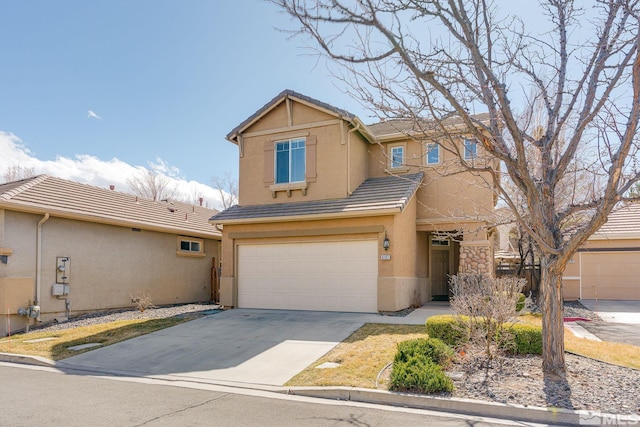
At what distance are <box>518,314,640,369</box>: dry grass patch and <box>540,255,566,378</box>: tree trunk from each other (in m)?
1.67

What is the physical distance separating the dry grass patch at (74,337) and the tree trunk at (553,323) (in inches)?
380

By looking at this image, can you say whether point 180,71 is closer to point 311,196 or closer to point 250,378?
point 311,196

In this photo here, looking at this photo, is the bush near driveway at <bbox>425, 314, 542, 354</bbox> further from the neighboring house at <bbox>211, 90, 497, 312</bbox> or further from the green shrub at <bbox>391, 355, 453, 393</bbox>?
the neighboring house at <bbox>211, 90, 497, 312</bbox>

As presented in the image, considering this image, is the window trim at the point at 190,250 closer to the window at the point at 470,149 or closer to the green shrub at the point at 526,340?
the window at the point at 470,149

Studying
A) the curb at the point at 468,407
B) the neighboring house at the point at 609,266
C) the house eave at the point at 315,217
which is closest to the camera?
the curb at the point at 468,407

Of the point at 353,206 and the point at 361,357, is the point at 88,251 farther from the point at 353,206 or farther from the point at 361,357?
the point at 361,357

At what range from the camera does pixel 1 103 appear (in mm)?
20453

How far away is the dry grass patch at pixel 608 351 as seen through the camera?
796 cm

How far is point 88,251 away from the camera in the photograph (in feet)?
49.8

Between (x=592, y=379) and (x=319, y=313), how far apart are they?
8267mm

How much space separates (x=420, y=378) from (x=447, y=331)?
2.42 m

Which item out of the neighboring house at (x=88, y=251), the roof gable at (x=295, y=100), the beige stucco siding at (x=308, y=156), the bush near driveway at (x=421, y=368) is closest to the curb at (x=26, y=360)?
the neighboring house at (x=88, y=251)

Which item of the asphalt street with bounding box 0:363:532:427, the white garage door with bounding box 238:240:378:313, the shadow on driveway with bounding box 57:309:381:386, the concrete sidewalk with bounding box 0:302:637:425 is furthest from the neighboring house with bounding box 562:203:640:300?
the asphalt street with bounding box 0:363:532:427

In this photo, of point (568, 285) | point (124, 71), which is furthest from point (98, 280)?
point (568, 285)
